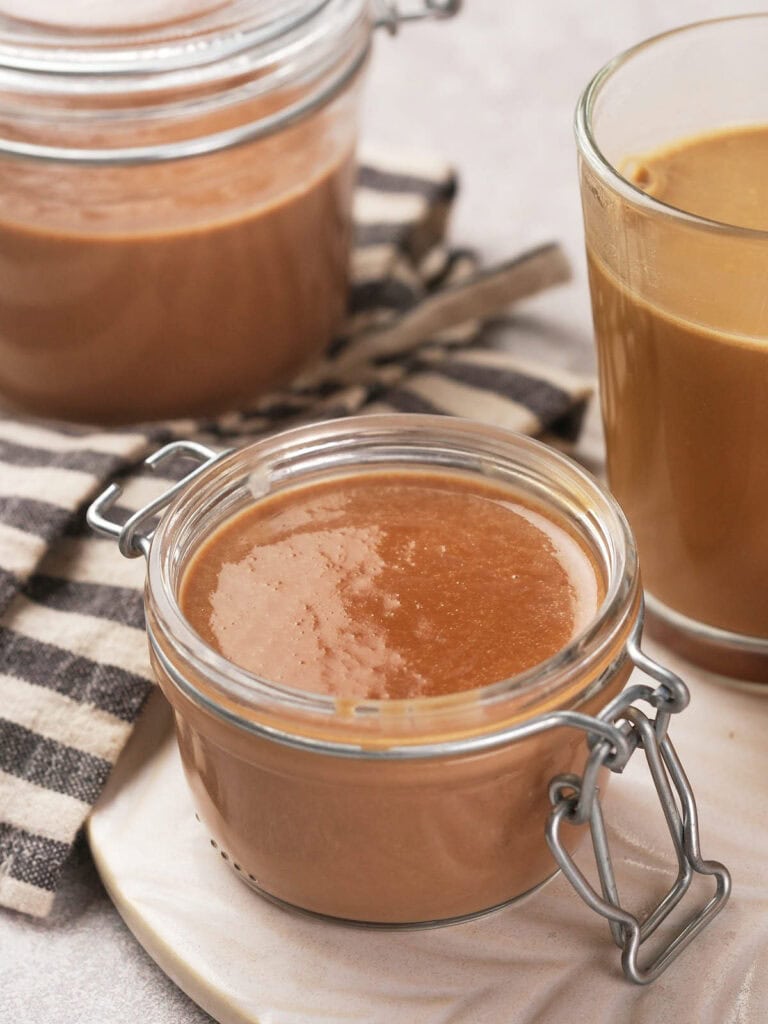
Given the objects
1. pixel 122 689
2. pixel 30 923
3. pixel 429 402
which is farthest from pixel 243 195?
pixel 30 923

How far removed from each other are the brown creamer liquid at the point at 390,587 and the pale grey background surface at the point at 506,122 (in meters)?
0.24

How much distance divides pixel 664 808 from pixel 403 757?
18cm

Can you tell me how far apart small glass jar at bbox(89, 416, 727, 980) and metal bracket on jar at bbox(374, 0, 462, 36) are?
619 mm

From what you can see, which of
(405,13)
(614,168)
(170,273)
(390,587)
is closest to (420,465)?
(390,587)

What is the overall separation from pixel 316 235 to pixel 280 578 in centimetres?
53

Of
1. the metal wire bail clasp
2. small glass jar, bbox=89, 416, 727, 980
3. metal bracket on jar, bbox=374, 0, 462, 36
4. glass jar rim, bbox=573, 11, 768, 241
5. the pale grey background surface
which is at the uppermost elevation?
glass jar rim, bbox=573, 11, 768, 241

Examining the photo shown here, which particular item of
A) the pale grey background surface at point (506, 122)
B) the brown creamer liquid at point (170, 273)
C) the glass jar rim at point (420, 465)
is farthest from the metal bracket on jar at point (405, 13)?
the glass jar rim at point (420, 465)

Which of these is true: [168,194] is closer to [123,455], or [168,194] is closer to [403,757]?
[123,455]

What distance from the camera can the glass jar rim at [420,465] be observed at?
2.63 feet

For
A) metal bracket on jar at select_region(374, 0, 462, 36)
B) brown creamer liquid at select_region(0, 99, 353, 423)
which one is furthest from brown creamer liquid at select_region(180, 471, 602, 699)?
metal bracket on jar at select_region(374, 0, 462, 36)

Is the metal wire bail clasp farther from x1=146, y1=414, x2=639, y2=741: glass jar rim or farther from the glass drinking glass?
the glass drinking glass

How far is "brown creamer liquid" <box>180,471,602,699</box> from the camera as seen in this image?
87 cm

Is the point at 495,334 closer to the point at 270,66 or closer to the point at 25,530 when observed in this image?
the point at 270,66

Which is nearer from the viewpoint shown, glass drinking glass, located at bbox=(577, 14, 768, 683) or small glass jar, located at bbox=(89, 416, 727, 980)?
small glass jar, located at bbox=(89, 416, 727, 980)
